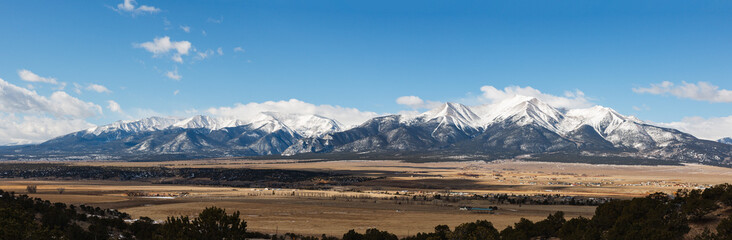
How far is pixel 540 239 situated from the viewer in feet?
159

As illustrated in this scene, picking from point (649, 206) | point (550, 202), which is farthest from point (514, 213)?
point (649, 206)

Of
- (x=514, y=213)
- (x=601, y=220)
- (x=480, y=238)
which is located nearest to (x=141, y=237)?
(x=480, y=238)

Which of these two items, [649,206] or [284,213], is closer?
[649,206]

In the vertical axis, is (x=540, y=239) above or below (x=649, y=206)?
below

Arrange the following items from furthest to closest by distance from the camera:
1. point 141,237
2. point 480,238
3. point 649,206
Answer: point 141,237 < point 649,206 < point 480,238

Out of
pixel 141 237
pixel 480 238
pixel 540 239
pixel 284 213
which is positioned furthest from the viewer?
pixel 284 213

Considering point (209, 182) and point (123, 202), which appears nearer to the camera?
point (123, 202)

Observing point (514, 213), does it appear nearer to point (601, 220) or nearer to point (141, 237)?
point (601, 220)

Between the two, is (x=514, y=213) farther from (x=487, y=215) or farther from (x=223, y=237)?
(x=223, y=237)

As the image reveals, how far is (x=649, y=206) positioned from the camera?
4550 centimetres

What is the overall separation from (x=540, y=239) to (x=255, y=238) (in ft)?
110

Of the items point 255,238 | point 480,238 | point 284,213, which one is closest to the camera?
point 480,238

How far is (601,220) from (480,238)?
14094 mm

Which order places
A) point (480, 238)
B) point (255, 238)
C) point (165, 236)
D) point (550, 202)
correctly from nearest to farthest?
point (165, 236)
point (480, 238)
point (255, 238)
point (550, 202)
